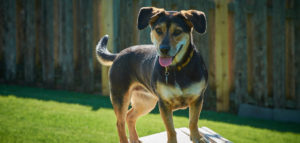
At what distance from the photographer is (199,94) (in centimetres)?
344

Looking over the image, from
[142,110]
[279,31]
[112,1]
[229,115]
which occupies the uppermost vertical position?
[112,1]

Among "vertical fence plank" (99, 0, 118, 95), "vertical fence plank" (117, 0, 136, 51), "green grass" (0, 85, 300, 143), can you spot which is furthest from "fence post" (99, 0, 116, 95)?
"green grass" (0, 85, 300, 143)

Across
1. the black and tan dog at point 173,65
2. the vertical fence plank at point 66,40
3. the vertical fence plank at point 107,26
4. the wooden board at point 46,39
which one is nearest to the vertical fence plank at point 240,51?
the vertical fence plank at point 107,26

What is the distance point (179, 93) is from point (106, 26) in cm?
508

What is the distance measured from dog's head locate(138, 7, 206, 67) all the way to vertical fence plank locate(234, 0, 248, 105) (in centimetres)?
406

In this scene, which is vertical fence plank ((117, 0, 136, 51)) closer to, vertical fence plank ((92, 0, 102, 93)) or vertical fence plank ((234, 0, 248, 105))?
vertical fence plank ((92, 0, 102, 93))

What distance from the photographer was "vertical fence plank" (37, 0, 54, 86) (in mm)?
8594

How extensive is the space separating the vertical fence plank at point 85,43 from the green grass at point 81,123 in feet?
2.93

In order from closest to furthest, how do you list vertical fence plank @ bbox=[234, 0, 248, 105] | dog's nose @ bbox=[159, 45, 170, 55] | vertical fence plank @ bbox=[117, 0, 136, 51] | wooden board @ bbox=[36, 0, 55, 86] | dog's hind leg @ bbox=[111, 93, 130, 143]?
dog's nose @ bbox=[159, 45, 170, 55] < dog's hind leg @ bbox=[111, 93, 130, 143] < vertical fence plank @ bbox=[234, 0, 248, 105] < vertical fence plank @ bbox=[117, 0, 136, 51] < wooden board @ bbox=[36, 0, 55, 86]

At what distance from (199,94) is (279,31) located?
431cm

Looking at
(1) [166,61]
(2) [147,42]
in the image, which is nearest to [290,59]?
(2) [147,42]

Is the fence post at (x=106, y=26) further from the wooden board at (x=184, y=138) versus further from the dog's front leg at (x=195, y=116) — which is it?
the dog's front leg at (x=195, y=116)

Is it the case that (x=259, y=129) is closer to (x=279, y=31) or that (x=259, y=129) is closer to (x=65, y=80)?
(x=279, y=31)

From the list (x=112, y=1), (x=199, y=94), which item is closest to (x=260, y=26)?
(x=112, y=1)
